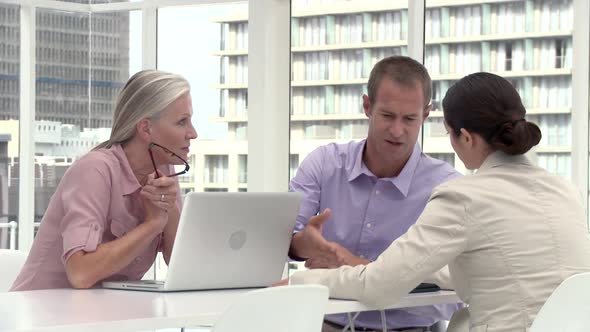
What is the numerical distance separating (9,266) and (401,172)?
1350 millimetres

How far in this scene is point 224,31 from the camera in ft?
23.9

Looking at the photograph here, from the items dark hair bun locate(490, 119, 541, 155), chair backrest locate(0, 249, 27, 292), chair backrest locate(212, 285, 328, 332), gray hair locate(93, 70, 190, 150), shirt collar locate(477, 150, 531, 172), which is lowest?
chair backrest locate(0, 249, 27, 292)

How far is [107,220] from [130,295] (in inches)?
14.6

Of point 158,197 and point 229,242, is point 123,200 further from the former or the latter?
point 229,242

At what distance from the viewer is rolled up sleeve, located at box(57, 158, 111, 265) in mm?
2867

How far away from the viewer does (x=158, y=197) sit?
2.95m

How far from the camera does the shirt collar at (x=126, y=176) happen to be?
3061 millimetres

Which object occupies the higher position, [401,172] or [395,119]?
[395,119]

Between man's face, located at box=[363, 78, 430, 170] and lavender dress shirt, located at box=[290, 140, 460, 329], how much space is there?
8 centimetres

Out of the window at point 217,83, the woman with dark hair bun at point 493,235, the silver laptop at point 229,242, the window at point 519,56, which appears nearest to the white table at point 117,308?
the silver laptop at point 229,242

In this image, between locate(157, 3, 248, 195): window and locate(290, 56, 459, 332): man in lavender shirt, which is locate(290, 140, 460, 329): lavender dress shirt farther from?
locate(157, 3, 248, 195): window

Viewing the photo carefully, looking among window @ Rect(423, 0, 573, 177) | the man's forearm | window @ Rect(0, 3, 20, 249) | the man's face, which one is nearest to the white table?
the man's forearm

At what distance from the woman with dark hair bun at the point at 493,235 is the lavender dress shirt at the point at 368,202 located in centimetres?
55

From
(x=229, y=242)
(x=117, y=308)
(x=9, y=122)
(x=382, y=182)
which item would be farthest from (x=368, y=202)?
(x=9, y=122)
